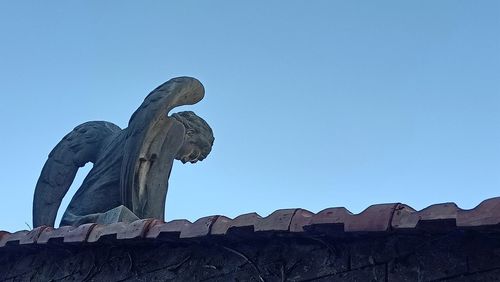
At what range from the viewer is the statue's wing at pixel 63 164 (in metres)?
6.79

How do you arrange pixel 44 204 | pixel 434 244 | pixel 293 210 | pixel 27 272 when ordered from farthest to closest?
1. pixel 44 204
2. pixel 27 272
3. pixel 293 210
4. pixel 434 244

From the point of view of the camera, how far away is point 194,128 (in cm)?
698

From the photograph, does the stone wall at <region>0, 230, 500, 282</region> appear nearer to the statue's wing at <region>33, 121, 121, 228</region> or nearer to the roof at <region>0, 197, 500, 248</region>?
the roof at <region>0, 197, 500, 248</region>

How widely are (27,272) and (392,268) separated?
2.58 m

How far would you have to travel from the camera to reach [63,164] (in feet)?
22.6

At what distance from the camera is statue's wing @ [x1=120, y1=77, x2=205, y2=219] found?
6148 mm

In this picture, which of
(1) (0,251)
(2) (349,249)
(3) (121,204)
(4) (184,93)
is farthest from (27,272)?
(2) (349,249)

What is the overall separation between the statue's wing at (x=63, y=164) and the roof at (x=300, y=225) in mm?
1550

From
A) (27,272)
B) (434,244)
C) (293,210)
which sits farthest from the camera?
(27,272)

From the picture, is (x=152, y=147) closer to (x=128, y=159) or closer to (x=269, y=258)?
(x=128, y=159)

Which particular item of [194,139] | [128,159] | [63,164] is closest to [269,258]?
[128,159]

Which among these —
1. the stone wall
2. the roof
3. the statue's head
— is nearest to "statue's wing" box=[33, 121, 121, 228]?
the statue's head

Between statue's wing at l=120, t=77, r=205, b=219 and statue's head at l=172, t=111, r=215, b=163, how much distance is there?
0.38 m

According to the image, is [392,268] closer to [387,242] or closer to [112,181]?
[387,242]
